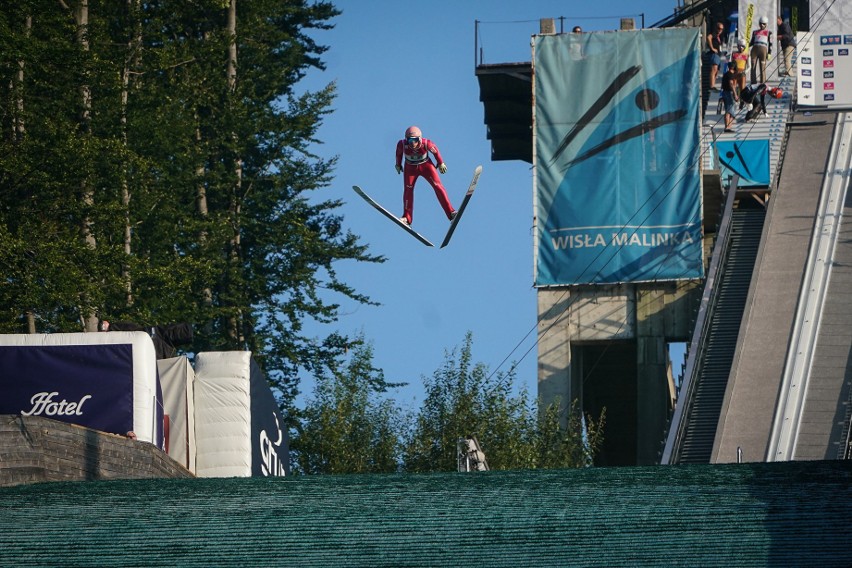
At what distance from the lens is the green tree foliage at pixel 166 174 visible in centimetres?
2502

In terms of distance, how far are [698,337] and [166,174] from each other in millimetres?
10062

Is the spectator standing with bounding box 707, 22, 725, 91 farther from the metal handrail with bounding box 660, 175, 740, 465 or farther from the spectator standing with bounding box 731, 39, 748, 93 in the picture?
the metal handrail with bounding box 660, 175, 740, 465

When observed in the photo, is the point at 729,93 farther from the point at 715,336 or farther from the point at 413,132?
the point at 413,132

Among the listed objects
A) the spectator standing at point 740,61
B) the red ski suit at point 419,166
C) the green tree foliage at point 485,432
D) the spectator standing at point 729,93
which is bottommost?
the green tree foliage at point 485,432

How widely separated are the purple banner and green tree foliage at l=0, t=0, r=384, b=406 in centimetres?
694

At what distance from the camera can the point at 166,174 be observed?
2931cm

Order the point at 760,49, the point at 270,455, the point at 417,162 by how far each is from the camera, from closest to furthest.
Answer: the point at 417,162
the point at 270,455
the point at 760,49

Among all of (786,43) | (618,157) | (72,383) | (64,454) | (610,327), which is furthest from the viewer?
(786,43)

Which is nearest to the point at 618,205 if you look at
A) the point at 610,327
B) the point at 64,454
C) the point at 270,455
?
the point at 610,327

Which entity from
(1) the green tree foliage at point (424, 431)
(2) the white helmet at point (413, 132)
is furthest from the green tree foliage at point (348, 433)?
(2) the white helmet at point (413, 132)

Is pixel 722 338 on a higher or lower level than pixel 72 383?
lower

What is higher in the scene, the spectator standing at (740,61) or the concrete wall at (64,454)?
the spectator standing at (740,61)

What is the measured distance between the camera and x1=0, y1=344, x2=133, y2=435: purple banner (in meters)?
16.7

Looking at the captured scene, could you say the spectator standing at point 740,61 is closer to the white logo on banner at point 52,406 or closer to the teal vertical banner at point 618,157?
the teal vertical banner at point 618,157
